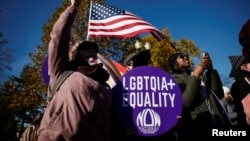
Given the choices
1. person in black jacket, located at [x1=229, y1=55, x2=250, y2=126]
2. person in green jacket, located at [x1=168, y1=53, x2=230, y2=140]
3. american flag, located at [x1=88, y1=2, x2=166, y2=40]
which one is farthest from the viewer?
american flag, located at [x1=88, y1=2, x2=166, y2=40]

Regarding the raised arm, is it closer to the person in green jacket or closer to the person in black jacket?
the person in green jacket

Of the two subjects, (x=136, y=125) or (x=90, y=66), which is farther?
(x=90, y=66)

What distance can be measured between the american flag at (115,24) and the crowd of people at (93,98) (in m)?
2.69

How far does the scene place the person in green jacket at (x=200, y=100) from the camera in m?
2.52

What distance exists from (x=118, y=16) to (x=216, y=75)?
10.2 ft

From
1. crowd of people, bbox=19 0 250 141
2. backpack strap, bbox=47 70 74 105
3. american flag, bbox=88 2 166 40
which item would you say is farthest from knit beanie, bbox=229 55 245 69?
american flag, bbox=88 2 166 40

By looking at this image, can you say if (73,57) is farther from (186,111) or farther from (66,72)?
(186,111)

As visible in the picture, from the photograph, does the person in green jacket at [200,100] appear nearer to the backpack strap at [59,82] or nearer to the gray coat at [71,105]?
the gray coat at [71,105]

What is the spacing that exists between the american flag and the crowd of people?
2.69m

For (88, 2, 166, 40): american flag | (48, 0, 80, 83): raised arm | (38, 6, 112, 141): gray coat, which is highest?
(88, 2, 166, 40): american flag

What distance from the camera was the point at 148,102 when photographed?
204 centimetres

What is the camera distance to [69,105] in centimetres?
187

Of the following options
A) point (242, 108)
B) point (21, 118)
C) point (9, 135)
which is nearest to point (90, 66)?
point (242, 108)

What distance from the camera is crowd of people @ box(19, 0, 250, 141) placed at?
1833 millimetres
